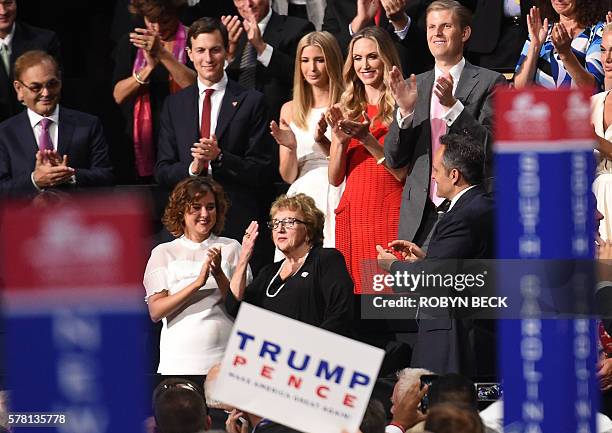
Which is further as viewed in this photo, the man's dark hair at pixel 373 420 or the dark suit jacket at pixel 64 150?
the dark suit jacket at pixel 64 150

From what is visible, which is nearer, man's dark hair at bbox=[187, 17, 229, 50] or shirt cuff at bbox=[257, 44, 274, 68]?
man's dark hair at bbox=[187, 17, 229, 50]

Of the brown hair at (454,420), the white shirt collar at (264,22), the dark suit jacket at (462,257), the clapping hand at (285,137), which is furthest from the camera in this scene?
the white shirt collar at (264,22)

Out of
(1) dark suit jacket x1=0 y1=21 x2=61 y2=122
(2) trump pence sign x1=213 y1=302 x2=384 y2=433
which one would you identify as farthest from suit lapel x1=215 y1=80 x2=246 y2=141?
(2) trump pence sign x1=213 y1=302 x2=384 y2=433

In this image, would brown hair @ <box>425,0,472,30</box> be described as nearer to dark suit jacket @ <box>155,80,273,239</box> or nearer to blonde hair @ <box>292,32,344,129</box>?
blonde hair @ <box>292,32,344,129</box>

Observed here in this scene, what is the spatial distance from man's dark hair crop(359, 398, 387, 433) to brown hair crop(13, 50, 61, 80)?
10.9ft

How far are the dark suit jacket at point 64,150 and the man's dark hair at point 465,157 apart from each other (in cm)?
225

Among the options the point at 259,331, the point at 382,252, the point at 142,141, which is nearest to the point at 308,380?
the point at 259,331

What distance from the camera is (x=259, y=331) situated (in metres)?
3.57

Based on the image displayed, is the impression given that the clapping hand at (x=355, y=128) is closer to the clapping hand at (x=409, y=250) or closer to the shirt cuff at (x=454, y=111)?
the shirt cuff at (x=454, y=111)

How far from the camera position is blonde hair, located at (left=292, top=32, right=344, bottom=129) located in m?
7.49

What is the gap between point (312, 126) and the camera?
7473mm

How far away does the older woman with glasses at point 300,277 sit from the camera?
6.53m

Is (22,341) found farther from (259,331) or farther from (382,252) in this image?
(382,252)

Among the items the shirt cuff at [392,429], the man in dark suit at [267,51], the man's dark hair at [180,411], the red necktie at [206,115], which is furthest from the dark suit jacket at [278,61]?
the shirt cuff at [392,429]
